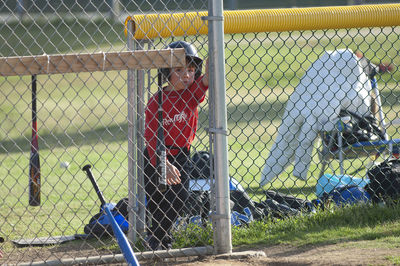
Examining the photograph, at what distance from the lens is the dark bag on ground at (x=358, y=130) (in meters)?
6.54

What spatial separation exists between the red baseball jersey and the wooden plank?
45 centimetres

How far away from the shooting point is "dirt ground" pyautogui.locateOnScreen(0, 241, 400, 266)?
372 cm

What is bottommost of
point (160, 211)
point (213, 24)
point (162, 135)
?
point (160, 211)

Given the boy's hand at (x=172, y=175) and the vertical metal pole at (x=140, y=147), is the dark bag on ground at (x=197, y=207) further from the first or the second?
the boy's hand at (x=172, y=175)

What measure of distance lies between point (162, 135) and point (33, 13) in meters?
12.2

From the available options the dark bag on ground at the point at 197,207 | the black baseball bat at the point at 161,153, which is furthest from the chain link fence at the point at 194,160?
the black baseball bat at the point at 161,153

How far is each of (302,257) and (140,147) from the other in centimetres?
131

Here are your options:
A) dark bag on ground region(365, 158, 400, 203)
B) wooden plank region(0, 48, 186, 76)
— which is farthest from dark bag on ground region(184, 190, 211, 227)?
dark bag on ground region(365, 158, 400, 203)

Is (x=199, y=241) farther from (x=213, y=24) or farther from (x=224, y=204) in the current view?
(x=213, y=24)

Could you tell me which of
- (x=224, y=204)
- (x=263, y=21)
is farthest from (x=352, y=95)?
(x=224, y=204)

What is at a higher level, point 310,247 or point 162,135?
point 162,135

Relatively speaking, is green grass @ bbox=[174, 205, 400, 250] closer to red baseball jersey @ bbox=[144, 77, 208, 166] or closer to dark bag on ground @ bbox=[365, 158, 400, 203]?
dark bag on ground @ bbox=[365, 158, 400, 203]

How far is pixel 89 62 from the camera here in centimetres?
361

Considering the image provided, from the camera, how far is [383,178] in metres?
4.75
